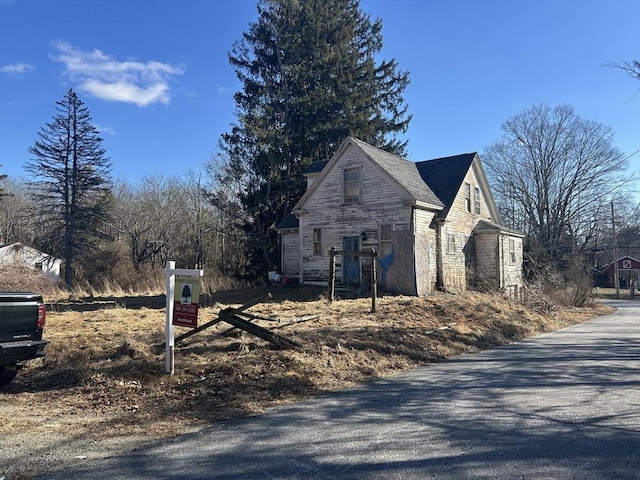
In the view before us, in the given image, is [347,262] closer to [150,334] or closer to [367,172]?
[367,172]

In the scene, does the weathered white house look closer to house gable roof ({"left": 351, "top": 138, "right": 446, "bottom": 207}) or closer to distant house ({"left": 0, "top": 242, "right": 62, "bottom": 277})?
house gable roof ({"left": 351, "top": 138, "right": 446, "bottom": 207})

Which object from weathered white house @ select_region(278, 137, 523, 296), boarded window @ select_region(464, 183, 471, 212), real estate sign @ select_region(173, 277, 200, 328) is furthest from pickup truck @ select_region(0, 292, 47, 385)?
boarded window @ select_region(464, 183, 471, 212)

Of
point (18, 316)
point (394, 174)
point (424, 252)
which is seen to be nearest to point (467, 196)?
point (394, 174)

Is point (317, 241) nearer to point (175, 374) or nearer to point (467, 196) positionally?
point (467, 196)

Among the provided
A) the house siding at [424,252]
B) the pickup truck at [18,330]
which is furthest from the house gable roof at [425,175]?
the pickup truck at [18,330]

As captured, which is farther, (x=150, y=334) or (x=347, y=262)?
(x=347, y=262)

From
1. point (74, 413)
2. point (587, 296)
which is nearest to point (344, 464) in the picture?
point (74, 413)

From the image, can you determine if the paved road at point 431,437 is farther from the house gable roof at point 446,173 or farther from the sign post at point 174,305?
the house gable roof at point 446,173

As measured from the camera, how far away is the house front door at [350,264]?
867 inches

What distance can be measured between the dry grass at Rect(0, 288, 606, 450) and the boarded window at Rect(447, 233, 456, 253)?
10.2 meters

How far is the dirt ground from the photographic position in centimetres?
529

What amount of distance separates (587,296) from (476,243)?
6.36m

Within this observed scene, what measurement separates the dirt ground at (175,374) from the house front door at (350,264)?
8670 millimetres

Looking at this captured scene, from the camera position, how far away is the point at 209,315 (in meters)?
12.5
